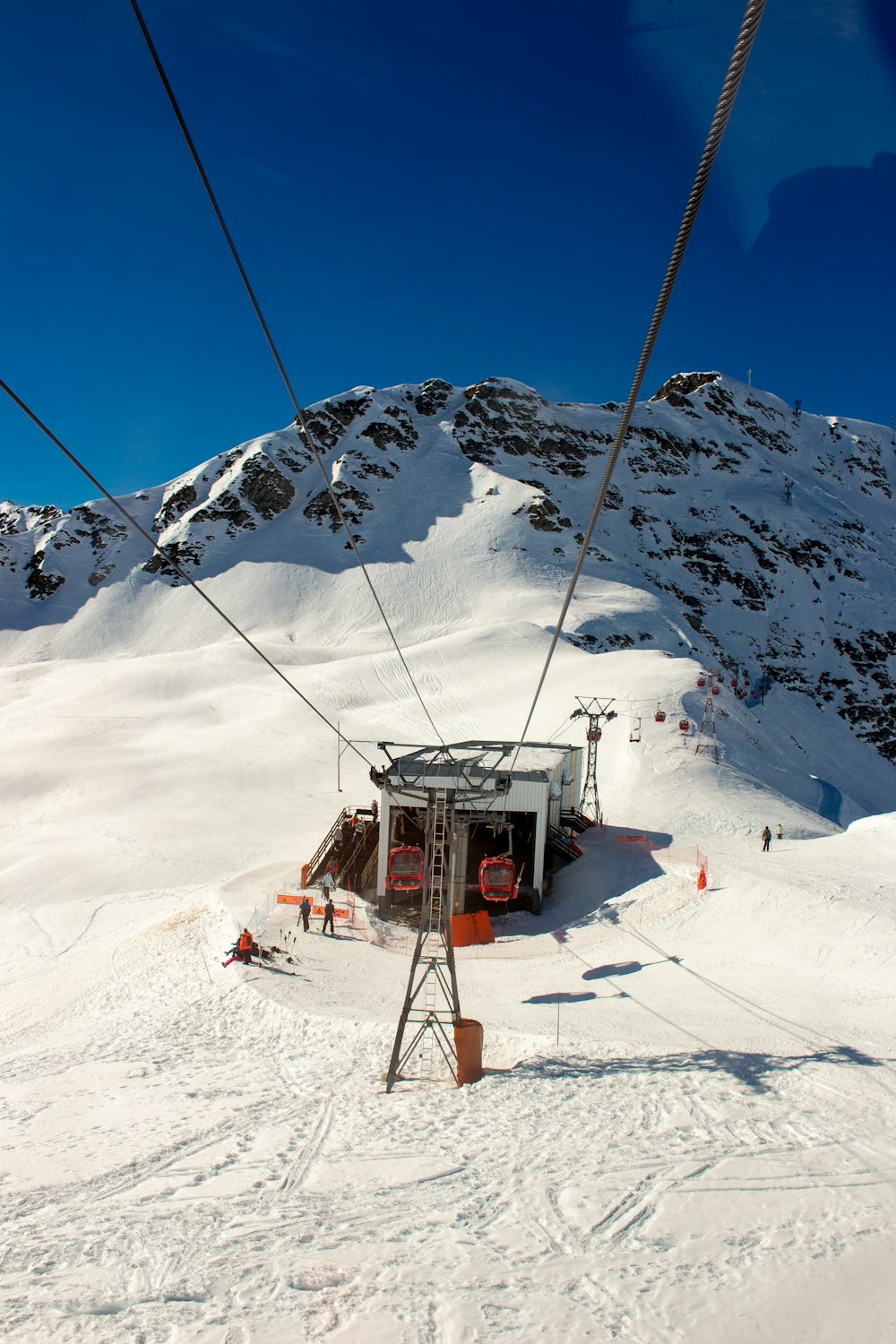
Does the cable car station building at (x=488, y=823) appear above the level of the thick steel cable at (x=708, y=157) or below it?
below

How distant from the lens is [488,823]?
20078 millimetres

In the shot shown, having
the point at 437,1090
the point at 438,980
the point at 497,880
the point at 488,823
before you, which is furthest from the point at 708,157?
the point at 488,823

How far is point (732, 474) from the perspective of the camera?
128m

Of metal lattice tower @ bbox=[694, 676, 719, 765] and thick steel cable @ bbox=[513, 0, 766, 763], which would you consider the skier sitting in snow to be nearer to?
thick steel cable @ bbox=[513, 0, 766, 763]

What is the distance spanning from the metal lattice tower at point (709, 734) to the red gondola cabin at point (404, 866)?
75.3 ft

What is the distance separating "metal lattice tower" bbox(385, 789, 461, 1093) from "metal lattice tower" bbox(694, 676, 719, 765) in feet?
81.3

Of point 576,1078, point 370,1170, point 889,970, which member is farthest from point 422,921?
point 889,970

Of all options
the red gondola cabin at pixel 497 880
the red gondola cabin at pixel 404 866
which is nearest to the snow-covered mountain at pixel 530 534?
the red gondola cabin at pixel 497 880

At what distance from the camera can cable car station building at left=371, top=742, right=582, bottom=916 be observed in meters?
17.1

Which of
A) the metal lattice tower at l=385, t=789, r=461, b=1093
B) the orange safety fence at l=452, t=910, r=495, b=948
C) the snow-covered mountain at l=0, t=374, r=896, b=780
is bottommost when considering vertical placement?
the orange safety fence at l=452, t=910, r=495, b=948

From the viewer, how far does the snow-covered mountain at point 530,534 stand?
3536 inches

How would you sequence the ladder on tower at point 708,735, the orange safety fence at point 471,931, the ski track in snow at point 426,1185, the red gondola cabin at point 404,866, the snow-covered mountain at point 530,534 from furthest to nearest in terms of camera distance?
the snow-covered mountain at point 530,534, the ladder on tower at point 708,735, the orange safety fence at point 471,931, the red gondola cabin at point 404,866, the ski track in snow at point 426,1185

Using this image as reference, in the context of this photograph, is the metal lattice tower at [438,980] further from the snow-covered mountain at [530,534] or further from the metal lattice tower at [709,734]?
the snow-covered mountain at [530,534]

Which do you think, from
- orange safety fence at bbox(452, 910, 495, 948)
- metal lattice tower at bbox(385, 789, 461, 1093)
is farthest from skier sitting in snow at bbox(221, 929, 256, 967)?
orange safety fence at bbox(452, 910, 495, 948)
